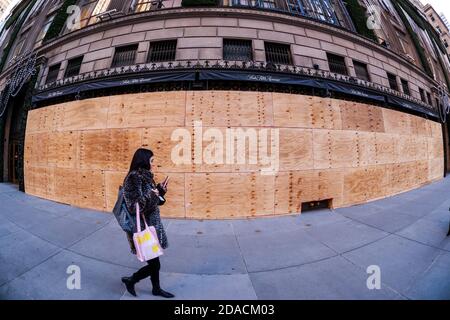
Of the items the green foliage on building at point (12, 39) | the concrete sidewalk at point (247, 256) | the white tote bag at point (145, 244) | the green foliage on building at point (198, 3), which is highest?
the green foliage on building at point (12, 39)

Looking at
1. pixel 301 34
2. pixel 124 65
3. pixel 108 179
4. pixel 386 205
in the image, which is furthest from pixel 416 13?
pixel 108 179

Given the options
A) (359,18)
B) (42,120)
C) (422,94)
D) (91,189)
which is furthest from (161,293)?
(422,94)

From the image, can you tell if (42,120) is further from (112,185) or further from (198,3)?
(198,3)

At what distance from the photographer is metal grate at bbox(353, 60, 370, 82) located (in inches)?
379

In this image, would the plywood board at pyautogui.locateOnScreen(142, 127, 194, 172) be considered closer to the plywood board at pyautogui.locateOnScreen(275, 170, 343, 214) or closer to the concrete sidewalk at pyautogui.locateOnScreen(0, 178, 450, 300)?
the concrete sidewalk at pyautogui.locateOnScreen(0, 178, 450, 300)

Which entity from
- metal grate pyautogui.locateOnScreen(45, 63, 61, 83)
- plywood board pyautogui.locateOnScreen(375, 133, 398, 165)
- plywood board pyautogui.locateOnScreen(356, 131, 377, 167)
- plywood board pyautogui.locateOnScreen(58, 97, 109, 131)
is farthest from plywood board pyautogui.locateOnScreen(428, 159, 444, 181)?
metal grate pyautogui.locateOnScreen(45, 63, 61, 83)

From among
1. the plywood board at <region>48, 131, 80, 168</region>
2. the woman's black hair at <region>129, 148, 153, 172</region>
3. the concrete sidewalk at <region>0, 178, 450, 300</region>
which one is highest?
the plywood board at <region>48, 131, 80, 168</region>

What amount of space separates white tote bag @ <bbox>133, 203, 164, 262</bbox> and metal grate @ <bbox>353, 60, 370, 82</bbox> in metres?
11.5

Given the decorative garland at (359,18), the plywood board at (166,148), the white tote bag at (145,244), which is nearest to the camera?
the white tote bag at (145,244)

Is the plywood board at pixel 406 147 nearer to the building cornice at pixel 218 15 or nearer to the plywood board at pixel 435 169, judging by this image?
the plywood board at pixel 435 169

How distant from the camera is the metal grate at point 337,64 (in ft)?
29.2

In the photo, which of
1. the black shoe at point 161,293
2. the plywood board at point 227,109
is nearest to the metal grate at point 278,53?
the plywood board at point 227,109

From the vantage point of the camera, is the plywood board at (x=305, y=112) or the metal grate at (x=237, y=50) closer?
the plywood board at (x=305, y=112)

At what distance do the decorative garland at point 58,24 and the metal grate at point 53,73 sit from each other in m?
2.29
